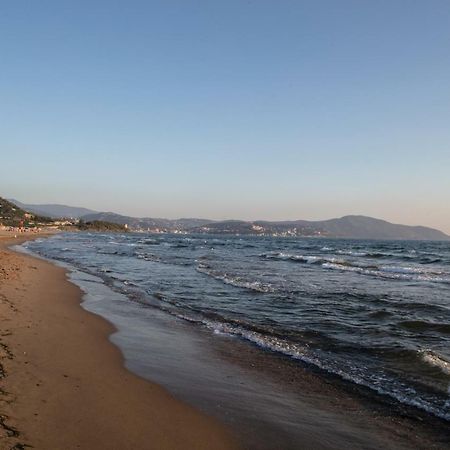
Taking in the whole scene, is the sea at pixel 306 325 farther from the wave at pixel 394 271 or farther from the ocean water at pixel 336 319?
the wave at pixel 394 271

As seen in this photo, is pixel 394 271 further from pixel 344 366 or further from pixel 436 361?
pixel 344 366

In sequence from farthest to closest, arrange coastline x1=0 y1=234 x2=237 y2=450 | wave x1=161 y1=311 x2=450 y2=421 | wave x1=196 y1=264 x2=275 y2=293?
wave x1=196 y1=264 x2=275 y2=293
wave x1=161 y1=311 x2=450 y2=421
coastline x1=0 y1=234 x2=237 y2=450

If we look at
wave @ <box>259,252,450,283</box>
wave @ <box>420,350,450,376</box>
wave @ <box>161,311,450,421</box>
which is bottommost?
wave @ <box>161,311,450,421</box>

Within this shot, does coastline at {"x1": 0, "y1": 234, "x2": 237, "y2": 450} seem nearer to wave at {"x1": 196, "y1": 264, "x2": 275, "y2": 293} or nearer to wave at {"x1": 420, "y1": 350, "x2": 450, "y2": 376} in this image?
wave at {"x1": 420, "y1": 350, "x2": 450, "y2": 376}

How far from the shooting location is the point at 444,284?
72.2 feet

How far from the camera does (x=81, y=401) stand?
5465mm

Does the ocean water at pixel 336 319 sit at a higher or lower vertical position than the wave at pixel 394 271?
lower

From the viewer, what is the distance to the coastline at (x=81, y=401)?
452 centimetres

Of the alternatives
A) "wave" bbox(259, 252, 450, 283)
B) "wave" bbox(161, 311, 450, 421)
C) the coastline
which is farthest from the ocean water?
the coastline

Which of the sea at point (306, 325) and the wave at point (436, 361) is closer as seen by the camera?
the sea at point (306, 325)

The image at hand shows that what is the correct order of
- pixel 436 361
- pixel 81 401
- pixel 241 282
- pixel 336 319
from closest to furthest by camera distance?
pixel 81 401
pixel 436 361
pixel 336 319
pixel 241 282

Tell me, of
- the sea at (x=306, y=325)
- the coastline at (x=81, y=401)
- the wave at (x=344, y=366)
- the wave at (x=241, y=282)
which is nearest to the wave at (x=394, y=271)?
the sea at (x=306, y=325)

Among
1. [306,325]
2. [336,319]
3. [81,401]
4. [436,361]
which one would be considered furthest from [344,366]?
[81,401]

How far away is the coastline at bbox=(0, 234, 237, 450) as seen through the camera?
4.52 m
